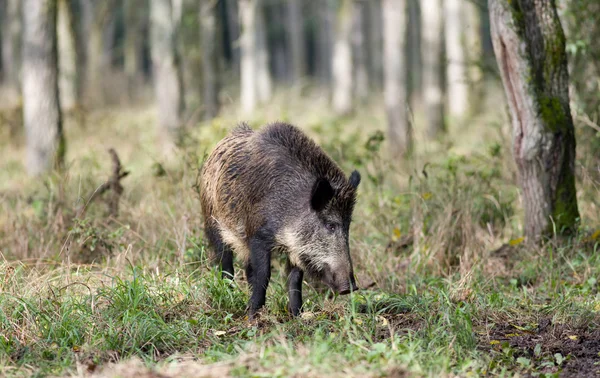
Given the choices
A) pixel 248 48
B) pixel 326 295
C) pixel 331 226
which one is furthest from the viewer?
pixel 248 48

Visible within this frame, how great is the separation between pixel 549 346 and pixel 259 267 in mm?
1913

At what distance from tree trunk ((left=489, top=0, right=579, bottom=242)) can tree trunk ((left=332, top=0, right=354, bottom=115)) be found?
576 inches

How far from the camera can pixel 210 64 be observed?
664 inches

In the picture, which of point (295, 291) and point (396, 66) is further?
point (396, 66)

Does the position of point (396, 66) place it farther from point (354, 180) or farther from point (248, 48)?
point (248, 48)

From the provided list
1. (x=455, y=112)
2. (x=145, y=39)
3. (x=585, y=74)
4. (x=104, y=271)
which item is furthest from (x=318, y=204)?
(x=145, y=39)

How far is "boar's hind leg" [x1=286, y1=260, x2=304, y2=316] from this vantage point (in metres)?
5.27

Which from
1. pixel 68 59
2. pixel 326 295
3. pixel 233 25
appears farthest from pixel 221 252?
pixel 233 25

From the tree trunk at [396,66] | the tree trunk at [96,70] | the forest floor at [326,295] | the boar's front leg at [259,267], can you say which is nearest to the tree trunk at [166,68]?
the tree trunk at [396,66]

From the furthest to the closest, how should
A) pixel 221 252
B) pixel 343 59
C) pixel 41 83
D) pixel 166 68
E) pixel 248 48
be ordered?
pixel 248 48 < pixel 343 59 < pixel 166 68 < pixel 41 83 < pixel 221 252

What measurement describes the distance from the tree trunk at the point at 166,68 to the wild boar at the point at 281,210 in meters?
7.57

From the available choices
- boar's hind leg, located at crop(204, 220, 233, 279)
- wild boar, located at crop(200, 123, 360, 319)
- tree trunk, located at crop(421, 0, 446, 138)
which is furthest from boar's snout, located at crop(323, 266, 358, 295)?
tree trunk, located at crop(421, 0, 446, 138)

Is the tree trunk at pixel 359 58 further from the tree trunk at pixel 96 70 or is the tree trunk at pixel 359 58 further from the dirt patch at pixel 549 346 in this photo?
the dirt patch at pixel 549 346

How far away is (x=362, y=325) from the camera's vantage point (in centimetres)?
484
